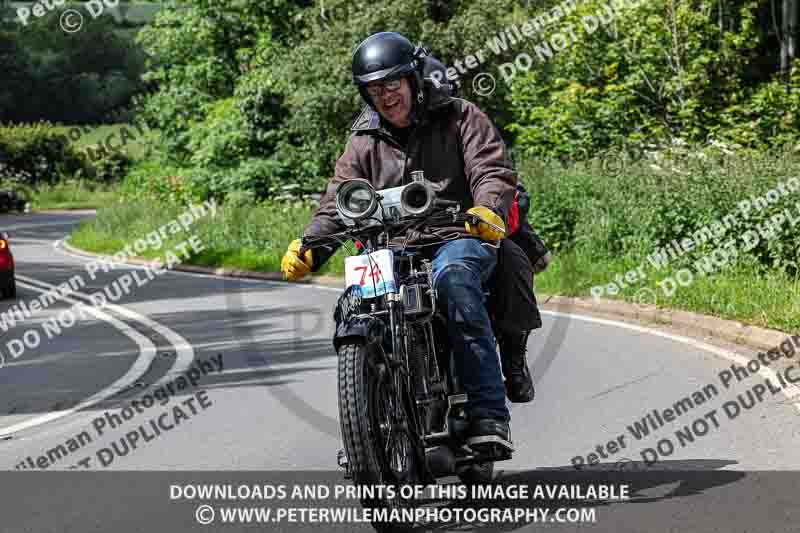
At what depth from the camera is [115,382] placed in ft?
35.3

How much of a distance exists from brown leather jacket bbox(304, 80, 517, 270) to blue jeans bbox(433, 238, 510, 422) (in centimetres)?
35

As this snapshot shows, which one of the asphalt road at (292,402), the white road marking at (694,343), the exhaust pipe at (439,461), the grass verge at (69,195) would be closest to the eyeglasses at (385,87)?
the exhaust pipe at (439,461)

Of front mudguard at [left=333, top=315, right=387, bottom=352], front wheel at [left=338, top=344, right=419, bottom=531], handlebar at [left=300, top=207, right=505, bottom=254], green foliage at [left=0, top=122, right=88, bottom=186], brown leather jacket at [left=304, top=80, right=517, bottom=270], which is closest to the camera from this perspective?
front wheel at [left=338, top=344, right=419, bottom=531]

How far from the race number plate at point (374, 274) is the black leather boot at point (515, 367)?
127 centimetres

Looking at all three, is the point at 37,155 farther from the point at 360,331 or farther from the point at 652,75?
the point at 360,331

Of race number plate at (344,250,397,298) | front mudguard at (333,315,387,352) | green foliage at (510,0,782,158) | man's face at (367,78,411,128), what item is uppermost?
green foliage at (510,0,782,158)

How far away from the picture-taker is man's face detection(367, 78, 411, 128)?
5.72 meters

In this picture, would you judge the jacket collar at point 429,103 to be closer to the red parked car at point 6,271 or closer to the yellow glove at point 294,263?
the yellow glove at point 294,263

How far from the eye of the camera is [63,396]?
Result: 1010 centimetres

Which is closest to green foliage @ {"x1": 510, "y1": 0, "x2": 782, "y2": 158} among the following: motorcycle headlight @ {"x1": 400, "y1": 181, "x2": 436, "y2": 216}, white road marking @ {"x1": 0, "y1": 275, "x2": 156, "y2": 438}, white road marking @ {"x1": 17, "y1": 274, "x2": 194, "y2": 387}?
white road marking @ {"x1": 17, "y1": 274, "x2": 194, "y2": 387}

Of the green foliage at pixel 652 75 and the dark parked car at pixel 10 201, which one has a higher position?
the green foliage at pixel 652 75

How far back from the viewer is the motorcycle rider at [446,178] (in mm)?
5547

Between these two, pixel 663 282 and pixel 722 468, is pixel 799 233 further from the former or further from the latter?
pixel 722 468

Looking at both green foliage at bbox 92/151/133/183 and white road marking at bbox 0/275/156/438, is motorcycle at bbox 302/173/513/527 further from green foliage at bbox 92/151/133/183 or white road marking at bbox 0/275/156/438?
green foliage at bbox 92/151/133/183
